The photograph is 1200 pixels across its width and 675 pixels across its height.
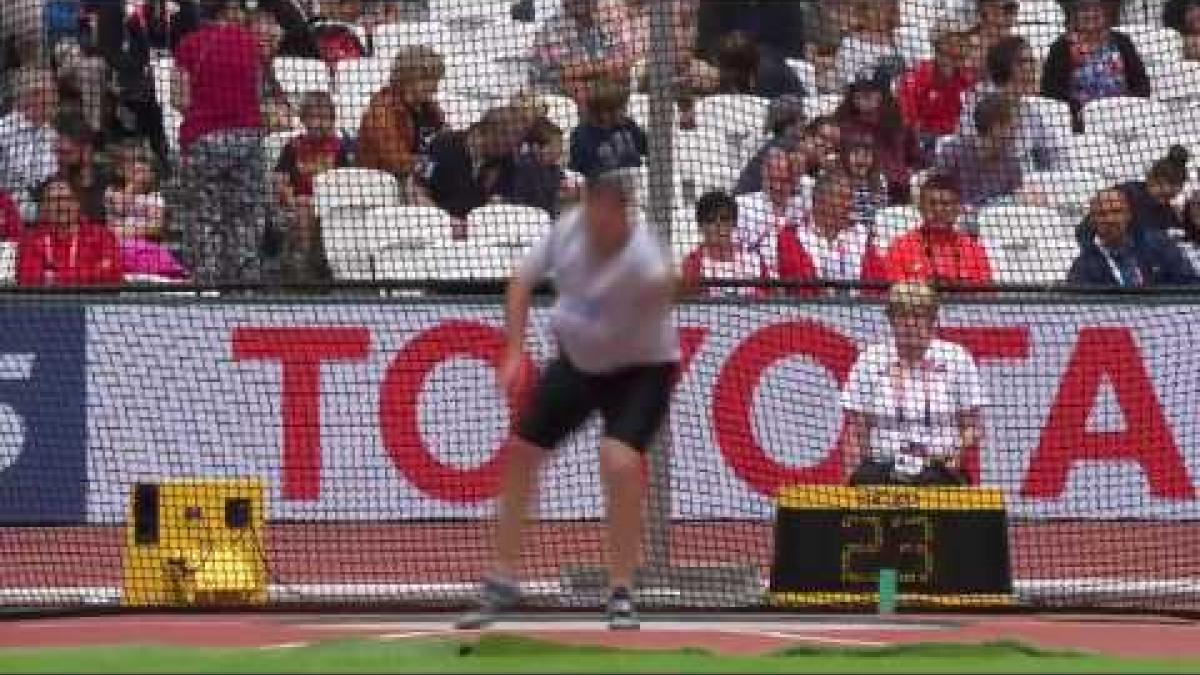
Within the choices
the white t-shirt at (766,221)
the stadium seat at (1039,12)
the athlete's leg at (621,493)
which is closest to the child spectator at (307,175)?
the white t-shirt at (766,221)

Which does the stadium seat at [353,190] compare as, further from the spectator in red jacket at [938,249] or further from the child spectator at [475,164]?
the spectator in red jacket at [938,249]

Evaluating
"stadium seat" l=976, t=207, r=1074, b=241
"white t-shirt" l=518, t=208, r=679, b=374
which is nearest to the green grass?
"white t-shirt" l=518, t=208, r=679, b=374

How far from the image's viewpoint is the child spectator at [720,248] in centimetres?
1688

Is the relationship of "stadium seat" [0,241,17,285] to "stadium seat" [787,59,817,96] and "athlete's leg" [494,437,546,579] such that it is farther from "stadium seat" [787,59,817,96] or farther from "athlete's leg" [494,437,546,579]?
"athlete's leg" [494,437,546,579]

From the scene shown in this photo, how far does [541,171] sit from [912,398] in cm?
289

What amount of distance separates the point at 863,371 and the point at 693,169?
2.18m

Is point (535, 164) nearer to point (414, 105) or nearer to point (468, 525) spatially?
point (414, 105)

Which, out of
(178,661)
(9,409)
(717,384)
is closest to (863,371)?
(717,384)

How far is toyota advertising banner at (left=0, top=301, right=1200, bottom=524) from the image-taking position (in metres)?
16.6

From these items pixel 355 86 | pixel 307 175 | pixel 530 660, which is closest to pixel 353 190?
pixel 307 175

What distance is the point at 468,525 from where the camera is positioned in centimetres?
1670

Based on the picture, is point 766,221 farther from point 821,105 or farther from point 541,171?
point 821,105

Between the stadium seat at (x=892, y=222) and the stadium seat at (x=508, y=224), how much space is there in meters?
1.86

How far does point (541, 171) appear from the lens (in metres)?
17.8
